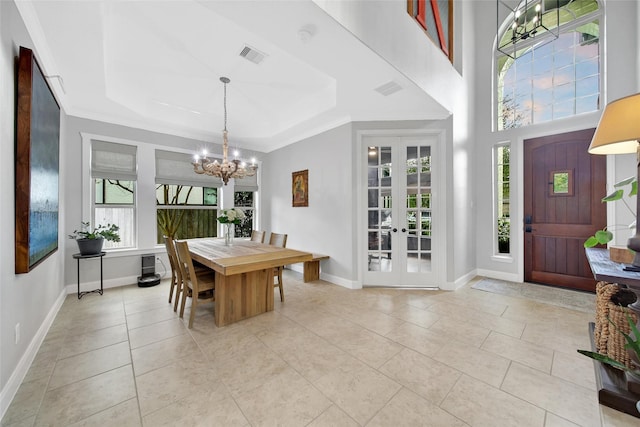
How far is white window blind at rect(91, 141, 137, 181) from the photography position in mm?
3848

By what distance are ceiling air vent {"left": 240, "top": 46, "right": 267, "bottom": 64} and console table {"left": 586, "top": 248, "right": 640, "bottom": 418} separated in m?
3.44

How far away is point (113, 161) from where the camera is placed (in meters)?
3.99

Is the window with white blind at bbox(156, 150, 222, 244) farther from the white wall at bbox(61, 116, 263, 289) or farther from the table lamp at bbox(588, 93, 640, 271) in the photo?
the table lamp at bbox(588, 93, 640, 271)

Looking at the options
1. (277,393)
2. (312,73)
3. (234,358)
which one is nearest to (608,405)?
(277,393)

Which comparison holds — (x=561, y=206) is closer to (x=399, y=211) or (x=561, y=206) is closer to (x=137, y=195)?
(x=399, y=211)

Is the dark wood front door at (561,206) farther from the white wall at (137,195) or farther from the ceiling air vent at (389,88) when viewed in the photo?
the white wall at (137,195)

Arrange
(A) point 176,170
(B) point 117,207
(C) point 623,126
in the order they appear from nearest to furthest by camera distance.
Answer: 1. (C) point 623,126
2. (B) point 117,207
3. (A) point 176,170

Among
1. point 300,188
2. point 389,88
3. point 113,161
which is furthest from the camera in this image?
point 300,188

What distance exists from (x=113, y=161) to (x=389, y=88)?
14.0 ft

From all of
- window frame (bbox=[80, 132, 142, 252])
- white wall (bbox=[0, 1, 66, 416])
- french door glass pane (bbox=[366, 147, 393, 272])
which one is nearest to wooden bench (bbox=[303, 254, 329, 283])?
french door glass pane (bbox=[366, 147, 393, 272])

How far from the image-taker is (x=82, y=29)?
83.6 inches

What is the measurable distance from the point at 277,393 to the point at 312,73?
3455 mm

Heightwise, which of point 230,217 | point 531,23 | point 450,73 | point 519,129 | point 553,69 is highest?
point 531,23

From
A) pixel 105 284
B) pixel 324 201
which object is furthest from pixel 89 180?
pixel 324 201
